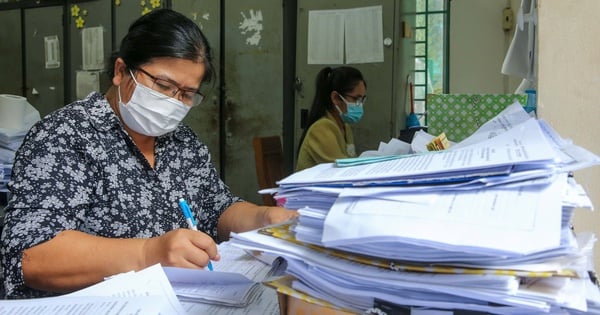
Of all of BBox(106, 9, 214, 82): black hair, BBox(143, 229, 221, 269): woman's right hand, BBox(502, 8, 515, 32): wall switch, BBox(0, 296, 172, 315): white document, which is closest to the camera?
BBox(0, 296, 172, 315): white document

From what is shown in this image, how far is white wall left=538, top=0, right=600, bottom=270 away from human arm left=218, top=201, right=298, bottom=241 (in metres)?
0.60

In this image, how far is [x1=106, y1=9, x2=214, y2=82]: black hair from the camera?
1160 millimetres

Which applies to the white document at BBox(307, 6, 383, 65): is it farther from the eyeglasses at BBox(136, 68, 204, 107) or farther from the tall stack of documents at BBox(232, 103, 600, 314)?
the tall stack of documents at BBox(232, 103, 600, 314)

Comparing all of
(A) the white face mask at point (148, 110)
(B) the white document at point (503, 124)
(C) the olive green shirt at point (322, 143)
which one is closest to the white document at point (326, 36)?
(C) the olive green shirt at point (322, 143)

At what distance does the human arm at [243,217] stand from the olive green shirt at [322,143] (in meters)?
1.26

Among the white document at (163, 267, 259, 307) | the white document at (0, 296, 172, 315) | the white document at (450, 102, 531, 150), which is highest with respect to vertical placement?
the white document at (450, 102, 531, 150)

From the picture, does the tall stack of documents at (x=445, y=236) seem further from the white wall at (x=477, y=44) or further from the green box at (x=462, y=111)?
the white wall at (x=477, y=44)

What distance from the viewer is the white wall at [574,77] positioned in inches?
33.9

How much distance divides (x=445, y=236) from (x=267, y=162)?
1992 millimetres

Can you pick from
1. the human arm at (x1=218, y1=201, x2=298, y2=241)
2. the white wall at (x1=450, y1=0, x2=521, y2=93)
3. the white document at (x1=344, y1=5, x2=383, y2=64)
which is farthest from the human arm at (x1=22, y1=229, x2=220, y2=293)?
the white wall at (x1=450, y1=0, x2=521, y2=93)

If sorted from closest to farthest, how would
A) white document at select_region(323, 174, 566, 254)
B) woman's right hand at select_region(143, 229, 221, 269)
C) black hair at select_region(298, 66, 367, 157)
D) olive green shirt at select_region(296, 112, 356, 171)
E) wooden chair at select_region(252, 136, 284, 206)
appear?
white document at select_region(323, 174, 566, 254) < woman's right hand at select_region(143, 229, 221, 269) < wooden chair at select_region(252, 136, 284, 206) < olive green shirt at select_region(296, 112, 356, 171) < black hair at select_region(298, 66, 367, 157)

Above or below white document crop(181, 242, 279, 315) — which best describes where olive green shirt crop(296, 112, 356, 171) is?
above

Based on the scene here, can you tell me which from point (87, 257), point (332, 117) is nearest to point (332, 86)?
point (332, 117)

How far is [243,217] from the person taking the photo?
129 cm
